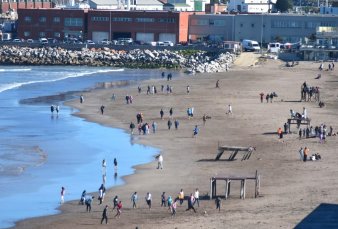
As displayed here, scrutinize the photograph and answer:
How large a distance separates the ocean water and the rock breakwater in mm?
33010

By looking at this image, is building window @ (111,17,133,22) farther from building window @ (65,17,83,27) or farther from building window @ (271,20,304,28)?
building window @ (271,20,304,28)

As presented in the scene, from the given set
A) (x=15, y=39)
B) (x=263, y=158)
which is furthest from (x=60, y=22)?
(x=263, y=158)

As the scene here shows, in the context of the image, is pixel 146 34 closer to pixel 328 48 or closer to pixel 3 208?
pixel 328 48

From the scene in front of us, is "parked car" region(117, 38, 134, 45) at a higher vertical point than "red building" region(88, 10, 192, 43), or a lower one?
lower

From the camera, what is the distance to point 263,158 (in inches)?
1847

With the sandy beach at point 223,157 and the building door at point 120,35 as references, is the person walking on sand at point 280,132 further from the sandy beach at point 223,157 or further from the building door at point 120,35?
the building door at point 120,35

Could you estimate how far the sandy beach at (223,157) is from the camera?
3553 cm

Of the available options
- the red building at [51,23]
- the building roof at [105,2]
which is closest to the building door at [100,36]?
the red building at [51,23]

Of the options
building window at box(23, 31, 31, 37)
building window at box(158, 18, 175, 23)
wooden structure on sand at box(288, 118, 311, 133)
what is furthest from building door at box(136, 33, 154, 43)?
wooden structure on sand at box(288, 118, 311, 133)

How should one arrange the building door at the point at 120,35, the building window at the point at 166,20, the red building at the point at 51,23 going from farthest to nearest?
the building door at the point at 120,35 → the red building at the point at 51,23 → the building window at the point at 166,20

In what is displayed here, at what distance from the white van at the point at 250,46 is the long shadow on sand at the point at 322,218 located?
7575cm

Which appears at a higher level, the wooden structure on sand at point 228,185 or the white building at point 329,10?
the white building at point 329,10

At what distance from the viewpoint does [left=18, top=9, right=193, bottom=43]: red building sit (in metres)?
117

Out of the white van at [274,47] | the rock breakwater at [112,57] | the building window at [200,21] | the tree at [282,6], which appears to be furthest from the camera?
the tree at [282,6]
